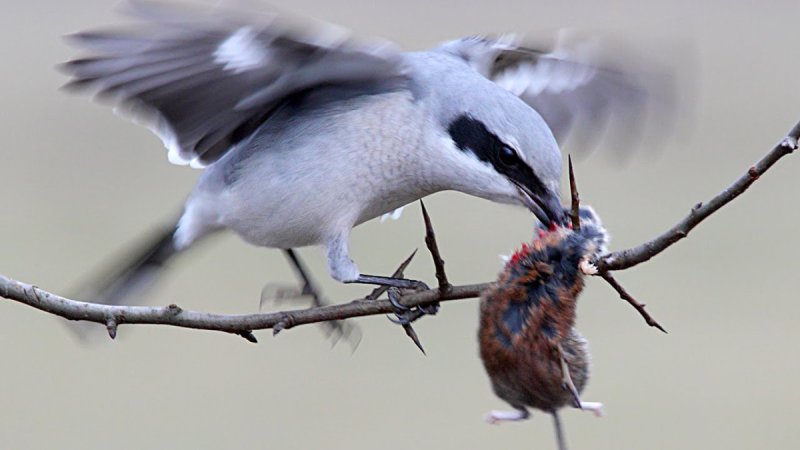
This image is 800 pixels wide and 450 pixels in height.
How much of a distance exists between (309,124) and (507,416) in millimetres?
1251

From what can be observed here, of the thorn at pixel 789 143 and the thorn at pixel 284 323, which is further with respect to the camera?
the thorn at pixel 284 323

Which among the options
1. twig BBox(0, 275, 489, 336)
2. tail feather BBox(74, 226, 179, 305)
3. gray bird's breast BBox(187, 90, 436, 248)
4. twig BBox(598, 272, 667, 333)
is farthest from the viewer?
tail feather BBox(74, 226, 179, 305)

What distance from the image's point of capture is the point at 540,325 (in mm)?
2068

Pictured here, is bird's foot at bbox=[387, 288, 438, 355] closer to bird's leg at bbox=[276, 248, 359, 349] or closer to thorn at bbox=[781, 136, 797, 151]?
bird's leg at bbox=[276, 248, 359, 349]

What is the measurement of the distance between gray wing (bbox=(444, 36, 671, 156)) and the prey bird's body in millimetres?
18

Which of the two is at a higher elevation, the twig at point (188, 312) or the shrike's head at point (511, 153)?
the shrike's head at point (511, 153)

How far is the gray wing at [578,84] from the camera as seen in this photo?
3361 millimetres

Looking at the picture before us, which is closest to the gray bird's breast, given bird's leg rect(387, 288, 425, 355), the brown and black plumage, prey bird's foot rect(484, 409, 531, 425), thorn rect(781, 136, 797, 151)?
bird's leg rect(387, 288, 425, 355)

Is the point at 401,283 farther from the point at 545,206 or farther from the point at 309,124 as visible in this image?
the point at 309,124

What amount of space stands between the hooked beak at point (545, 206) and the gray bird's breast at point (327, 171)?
303mm

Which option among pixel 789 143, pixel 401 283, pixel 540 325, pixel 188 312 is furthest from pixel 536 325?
pixel 401 283

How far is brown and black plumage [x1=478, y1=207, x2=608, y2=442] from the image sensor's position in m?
2.00

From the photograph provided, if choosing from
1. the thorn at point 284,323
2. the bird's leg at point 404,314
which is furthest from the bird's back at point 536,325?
the thorn at point 284,323

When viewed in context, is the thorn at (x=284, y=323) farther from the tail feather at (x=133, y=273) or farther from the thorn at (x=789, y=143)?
the tail feather at (x=133, y=273)
